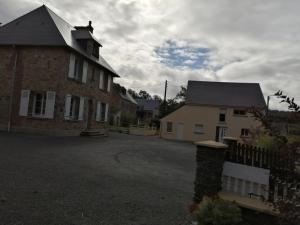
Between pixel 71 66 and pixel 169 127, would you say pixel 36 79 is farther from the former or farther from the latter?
pixel 169 127

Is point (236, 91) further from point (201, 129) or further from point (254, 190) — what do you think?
point (254, 190)

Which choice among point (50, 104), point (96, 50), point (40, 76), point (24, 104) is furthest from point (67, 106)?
point (96, 50)

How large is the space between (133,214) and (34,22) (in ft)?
65.1

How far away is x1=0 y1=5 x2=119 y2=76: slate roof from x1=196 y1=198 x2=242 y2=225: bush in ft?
55.4

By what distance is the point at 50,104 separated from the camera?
19.8 m

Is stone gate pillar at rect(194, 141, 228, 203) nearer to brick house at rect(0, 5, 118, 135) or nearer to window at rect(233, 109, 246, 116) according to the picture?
brick house at rect(0, 5, 118, 135)

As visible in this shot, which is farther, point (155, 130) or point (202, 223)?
point (155, 130)

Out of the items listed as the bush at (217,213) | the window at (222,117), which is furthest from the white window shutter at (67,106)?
the window at (222,117)

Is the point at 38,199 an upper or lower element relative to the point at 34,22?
lower

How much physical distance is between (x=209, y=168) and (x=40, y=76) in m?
16.9

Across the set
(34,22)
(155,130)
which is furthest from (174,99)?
(34,22)

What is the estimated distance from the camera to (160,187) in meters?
8.09

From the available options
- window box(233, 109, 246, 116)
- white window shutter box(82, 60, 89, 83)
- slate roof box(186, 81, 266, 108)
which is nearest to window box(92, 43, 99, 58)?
white window shutter box(82, 60, 89, 83)

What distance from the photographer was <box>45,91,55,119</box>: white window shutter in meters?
19.7
